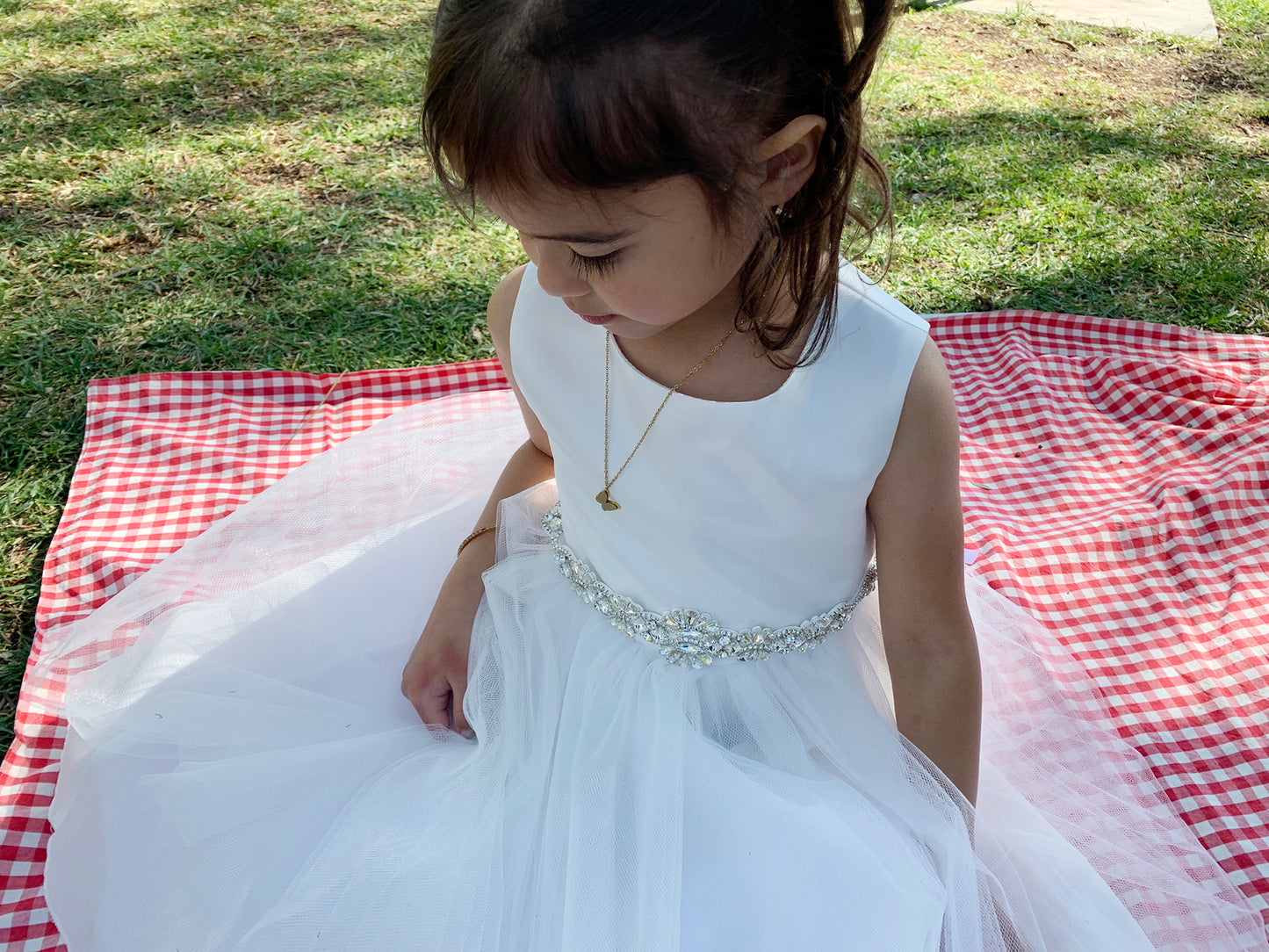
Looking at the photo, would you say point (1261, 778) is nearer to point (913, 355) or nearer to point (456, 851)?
point (913, 355)

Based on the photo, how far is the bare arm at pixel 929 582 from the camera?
3.73 ft

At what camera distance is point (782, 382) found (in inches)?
46.4

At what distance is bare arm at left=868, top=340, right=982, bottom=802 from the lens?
114cm

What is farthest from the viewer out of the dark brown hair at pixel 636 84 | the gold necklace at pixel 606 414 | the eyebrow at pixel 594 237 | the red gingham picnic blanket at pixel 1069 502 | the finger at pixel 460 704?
the red gingham picnic blanket at pixel 1069 502

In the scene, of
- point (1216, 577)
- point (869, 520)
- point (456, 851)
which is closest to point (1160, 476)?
point (1216, 577)

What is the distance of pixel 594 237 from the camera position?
980 millimetres

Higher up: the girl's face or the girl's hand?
the girl's face

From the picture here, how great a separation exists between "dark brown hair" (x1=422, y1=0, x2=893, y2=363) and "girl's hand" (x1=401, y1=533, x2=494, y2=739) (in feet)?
2.06

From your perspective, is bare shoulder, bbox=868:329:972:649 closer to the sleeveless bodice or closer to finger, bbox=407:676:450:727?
the sleeveless bodice

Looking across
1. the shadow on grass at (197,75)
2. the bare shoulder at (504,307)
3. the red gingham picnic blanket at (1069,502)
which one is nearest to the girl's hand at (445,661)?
the bare shoulder at (504,307)

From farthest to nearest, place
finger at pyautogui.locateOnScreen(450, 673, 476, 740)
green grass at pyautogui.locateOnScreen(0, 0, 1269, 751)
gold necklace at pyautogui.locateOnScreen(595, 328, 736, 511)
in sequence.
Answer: green grass at pyautogui.locateOnScreen(0, 0, 1269, 751) → finger at pyautogui.locateOnScreen(450, 673, 476, 740) → gold necklace at pyautogui.locateOnScreen(595, 328, 736, 511)

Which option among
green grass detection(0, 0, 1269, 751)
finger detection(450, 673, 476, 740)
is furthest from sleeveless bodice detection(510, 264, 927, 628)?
green grass detection(0, 0, 1269, 751)

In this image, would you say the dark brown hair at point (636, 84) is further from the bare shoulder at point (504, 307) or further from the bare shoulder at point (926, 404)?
the bare shoulder at point (504, 307)

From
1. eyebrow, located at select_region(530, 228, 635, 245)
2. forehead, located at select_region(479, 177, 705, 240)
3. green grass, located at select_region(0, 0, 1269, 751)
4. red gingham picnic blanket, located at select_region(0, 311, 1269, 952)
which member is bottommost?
red gingham picnic blanket, located at select_region(0, 311, 1269, 952)
